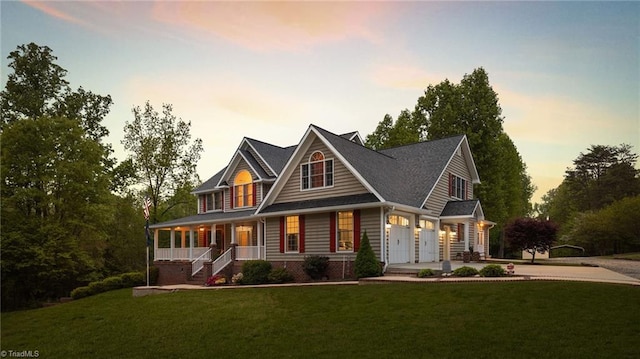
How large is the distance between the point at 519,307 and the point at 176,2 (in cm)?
1920

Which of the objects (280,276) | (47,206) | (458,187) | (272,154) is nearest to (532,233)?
(458,187)

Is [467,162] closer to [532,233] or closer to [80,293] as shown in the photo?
[532,233]

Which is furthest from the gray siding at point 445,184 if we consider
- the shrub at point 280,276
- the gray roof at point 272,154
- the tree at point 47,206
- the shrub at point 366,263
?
the tree at point 47,206

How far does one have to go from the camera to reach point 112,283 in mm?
29234

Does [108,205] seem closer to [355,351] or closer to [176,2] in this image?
[176,2]

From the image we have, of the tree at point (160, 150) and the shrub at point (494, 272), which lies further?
the tree at point (160, 150)

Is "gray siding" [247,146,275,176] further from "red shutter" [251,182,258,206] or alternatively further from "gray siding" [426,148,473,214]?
"gray siding" [426,148,473,214]

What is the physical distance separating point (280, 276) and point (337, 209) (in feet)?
14.0

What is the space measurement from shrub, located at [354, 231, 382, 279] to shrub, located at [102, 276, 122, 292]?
17.1 metres

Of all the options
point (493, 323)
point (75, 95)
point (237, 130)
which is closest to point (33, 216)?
point (75, 95)

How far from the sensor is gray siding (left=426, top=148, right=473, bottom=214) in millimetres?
26519

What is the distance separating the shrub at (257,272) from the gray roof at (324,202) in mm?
2991

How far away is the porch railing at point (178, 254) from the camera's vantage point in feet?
100

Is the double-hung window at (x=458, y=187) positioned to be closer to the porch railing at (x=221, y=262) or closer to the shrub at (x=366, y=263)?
the shrub at (x=366, y=263)
